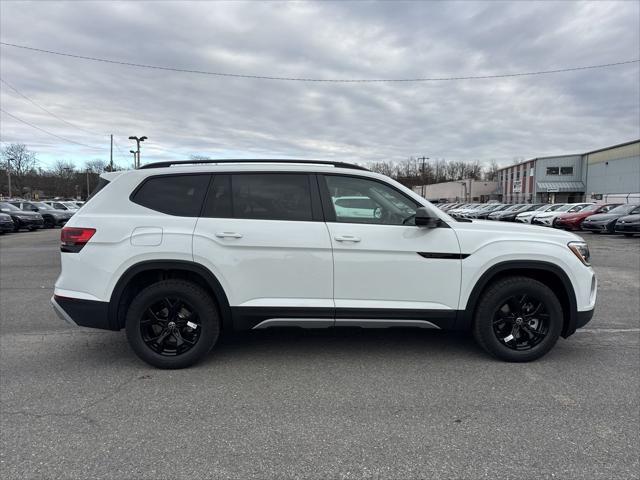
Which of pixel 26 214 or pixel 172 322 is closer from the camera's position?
pixel 172 322

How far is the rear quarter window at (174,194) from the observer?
3957 mm

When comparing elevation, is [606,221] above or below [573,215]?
below

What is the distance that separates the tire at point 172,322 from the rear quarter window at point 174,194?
2.18 ft

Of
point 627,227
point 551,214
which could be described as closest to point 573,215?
point 551,214

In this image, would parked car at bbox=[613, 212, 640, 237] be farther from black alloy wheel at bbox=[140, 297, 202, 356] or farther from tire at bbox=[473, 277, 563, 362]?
black alloy wheel at bbox=[140, 297, 202, 356]

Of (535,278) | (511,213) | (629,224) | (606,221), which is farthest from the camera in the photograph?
(511,213)

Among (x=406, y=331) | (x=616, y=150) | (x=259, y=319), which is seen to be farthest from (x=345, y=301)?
(x=616, y=150)

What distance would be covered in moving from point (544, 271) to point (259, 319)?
2.70 meters

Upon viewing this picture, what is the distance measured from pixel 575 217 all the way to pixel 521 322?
22426mm

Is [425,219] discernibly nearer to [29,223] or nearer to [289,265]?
[289,265]

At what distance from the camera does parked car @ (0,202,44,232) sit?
22.3 metres

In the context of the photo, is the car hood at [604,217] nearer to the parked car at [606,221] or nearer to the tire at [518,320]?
the parked car at [606,221]

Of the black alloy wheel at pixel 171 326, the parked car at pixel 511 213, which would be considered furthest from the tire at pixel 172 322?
the parked car at pixel 511 213

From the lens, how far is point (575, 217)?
23.1 meters
